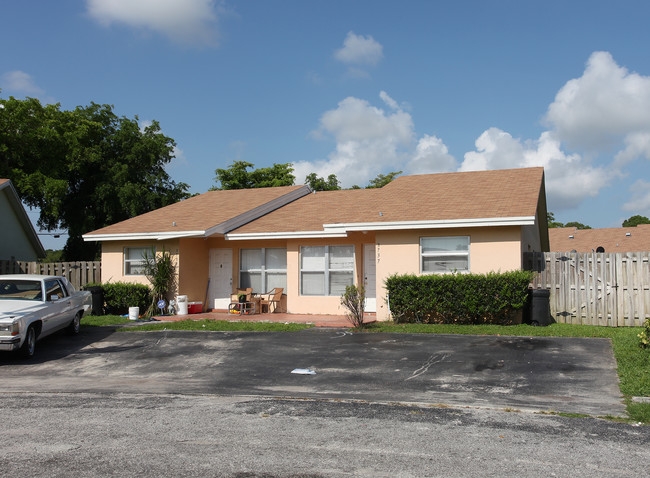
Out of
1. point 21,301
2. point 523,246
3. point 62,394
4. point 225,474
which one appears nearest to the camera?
point 225,474

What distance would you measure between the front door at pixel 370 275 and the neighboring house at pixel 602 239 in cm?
2688

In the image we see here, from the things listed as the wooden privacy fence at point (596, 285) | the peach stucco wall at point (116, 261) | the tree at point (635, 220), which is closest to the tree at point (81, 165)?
the peach stucco wall at point (116, 261)

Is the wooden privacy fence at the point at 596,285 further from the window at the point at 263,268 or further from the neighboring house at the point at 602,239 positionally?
the neighboring house at the point at 602,239

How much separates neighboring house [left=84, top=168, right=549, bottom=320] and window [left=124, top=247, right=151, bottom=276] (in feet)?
A: 0.12

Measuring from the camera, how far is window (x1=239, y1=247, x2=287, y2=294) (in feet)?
61.7

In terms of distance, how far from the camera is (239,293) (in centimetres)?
1841

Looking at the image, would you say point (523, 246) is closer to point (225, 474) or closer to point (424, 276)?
point (424, 276)

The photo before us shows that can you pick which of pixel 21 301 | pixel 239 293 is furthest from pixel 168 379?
pixel 239 293

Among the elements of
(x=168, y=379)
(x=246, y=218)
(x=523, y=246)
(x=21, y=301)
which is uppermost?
(x=246, y=218)

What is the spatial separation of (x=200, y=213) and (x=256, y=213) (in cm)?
225

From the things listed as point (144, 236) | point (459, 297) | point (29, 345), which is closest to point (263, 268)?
point (144, 236)

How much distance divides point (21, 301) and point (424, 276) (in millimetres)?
9534

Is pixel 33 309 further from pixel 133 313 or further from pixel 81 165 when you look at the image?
pixel 81 165

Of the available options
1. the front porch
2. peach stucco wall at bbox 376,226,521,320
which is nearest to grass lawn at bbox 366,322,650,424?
the front porch
